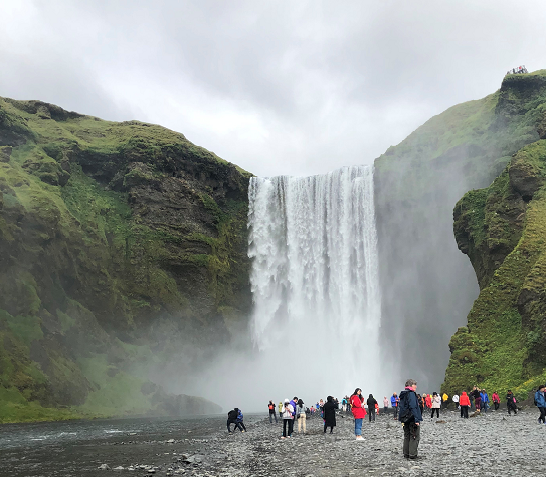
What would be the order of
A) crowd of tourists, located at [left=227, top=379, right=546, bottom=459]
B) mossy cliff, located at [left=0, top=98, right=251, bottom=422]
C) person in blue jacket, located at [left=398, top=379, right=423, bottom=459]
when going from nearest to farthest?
person in blue jacket, located at [left=398, top=379, right=423, bottom=459]
crowd of tourists, located at [left=227, top=379, right=546, bottom=459]
mossy cliff, located at [left=0, top=98, right=251, bottom=422]

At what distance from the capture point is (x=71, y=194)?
71812mm

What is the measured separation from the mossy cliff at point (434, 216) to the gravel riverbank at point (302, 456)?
3814 cm

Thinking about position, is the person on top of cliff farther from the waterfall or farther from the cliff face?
the waterfall

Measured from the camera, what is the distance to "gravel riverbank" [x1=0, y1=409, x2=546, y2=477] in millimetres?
11266

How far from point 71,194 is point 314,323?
39602mm

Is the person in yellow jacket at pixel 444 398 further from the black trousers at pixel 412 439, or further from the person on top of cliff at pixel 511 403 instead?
the black trousers at pixel 412 439

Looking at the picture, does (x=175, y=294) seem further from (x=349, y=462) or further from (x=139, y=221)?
(x=349, y=462)

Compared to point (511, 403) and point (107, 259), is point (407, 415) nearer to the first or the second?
point (511, 403)

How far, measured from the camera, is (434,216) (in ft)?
213

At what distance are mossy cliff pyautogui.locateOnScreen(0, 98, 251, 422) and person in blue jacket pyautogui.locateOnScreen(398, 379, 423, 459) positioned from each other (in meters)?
41.6

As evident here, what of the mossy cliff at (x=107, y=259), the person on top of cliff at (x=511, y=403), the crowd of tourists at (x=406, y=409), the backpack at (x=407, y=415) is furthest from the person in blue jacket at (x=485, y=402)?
the mossy cliff at (x=107, y=259)

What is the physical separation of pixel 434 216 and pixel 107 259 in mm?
44608

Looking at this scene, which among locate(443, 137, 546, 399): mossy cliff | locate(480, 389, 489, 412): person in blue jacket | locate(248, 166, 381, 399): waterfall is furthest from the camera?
locate(248, 166, 381, 399): waterfall

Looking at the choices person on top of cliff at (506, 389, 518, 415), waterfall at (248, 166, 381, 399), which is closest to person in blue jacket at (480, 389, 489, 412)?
person on top of cliff at (506, 389, 518, 415)
